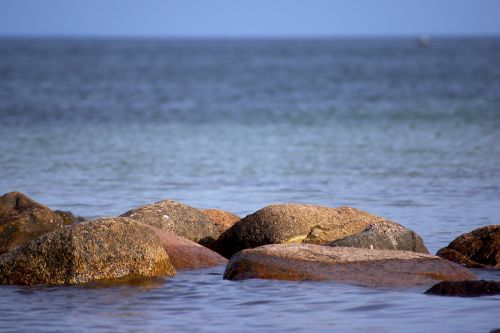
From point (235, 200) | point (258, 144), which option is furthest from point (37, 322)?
point (258, 144)

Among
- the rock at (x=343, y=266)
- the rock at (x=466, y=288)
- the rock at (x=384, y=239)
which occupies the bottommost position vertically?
the rock at (x=466, y=288)

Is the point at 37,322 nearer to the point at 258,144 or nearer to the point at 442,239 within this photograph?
the point at 442,239

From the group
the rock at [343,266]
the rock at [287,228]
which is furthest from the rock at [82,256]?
the rock at [287,228]

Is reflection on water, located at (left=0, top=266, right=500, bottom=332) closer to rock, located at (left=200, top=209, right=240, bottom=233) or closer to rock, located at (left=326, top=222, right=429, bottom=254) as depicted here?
rock, located at (left=326, top=222, right=429, bottom=254)

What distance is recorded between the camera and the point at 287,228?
483 inches

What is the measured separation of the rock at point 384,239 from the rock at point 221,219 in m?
2.20

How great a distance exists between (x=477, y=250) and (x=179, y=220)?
361 centimetres

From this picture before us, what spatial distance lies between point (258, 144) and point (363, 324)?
19111 mm

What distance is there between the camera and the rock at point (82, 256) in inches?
417

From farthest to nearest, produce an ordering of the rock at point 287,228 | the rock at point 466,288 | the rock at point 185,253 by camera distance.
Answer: the rock at point 287,228 < the rock at point 185,253 < the rock at point 466,288

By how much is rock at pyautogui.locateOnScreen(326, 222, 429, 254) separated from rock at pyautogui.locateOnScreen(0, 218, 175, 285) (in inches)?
88.8

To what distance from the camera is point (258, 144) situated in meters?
27.9

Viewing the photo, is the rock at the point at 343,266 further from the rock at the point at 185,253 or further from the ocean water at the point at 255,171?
the rock at the point at 185,253

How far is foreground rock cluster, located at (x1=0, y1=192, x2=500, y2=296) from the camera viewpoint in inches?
416
